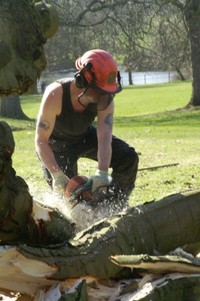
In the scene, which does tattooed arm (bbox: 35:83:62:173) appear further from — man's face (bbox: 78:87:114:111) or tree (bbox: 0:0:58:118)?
tree (bbox: 0:0:58:118)

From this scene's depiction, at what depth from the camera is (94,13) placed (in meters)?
32.2

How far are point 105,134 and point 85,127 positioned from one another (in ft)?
1.01

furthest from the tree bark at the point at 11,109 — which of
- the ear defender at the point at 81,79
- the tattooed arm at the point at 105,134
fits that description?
the ear defender at the point at 81,79

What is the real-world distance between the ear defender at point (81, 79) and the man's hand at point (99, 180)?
0.73 m

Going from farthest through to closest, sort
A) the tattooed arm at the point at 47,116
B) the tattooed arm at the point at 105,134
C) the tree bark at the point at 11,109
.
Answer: the tree bark at the point at 11,109, the tattooed arm at the point at 105,134, the tattooed arm at the point at 47,116

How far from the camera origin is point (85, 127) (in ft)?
21.6

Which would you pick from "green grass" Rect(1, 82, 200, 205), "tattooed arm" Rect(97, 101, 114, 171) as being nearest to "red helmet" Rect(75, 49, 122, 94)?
"tattooed arm" Rect(97, 101, 114, 171)

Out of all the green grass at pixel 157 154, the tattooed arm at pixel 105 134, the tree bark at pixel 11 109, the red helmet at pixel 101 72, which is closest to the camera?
the red helmet at pixel 101 72

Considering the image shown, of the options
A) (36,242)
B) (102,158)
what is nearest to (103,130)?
(102,158)

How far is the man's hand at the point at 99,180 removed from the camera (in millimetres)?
5688

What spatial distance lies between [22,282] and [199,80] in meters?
29.0

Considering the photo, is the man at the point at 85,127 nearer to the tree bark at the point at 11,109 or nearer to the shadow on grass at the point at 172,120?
the shadow on grass at the point at 172,120

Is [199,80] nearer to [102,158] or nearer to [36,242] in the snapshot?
[102,158]

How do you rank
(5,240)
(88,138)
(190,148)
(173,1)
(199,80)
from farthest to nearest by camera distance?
(199,80), (173,1), (190,148), (88,138), (5,240)
